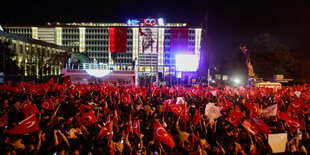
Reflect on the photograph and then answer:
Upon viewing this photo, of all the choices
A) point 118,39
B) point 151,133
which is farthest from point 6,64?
point 151,133

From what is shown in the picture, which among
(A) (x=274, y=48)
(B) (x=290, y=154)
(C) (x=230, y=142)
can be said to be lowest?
(C) (x=230, y=142)

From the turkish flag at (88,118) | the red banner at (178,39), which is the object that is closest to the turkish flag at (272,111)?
the turkish flag at (88,118)

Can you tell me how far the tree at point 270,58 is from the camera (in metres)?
38.3

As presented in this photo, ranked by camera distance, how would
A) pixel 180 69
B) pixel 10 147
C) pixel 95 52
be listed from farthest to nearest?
pixel 95 52, pixel 180 69, pixel 10 147

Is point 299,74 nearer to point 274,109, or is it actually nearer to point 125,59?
point 274,109

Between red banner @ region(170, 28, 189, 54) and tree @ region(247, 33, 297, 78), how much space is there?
22947 mm

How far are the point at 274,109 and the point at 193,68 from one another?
25701 mm

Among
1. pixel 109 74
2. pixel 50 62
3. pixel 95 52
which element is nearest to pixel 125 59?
pixel 95 52

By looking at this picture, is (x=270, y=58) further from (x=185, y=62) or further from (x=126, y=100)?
(x=126, y=100)

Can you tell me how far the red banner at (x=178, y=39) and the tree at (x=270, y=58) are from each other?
903 inches

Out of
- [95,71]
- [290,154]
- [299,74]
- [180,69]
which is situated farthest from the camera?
[299,74]

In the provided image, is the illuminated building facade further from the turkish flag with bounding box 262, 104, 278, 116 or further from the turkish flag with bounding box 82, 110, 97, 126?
the turkish flag with bounding box 262, 104, 278, 116

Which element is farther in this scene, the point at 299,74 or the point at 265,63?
the point at 299,74

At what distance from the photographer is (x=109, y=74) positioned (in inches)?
854
